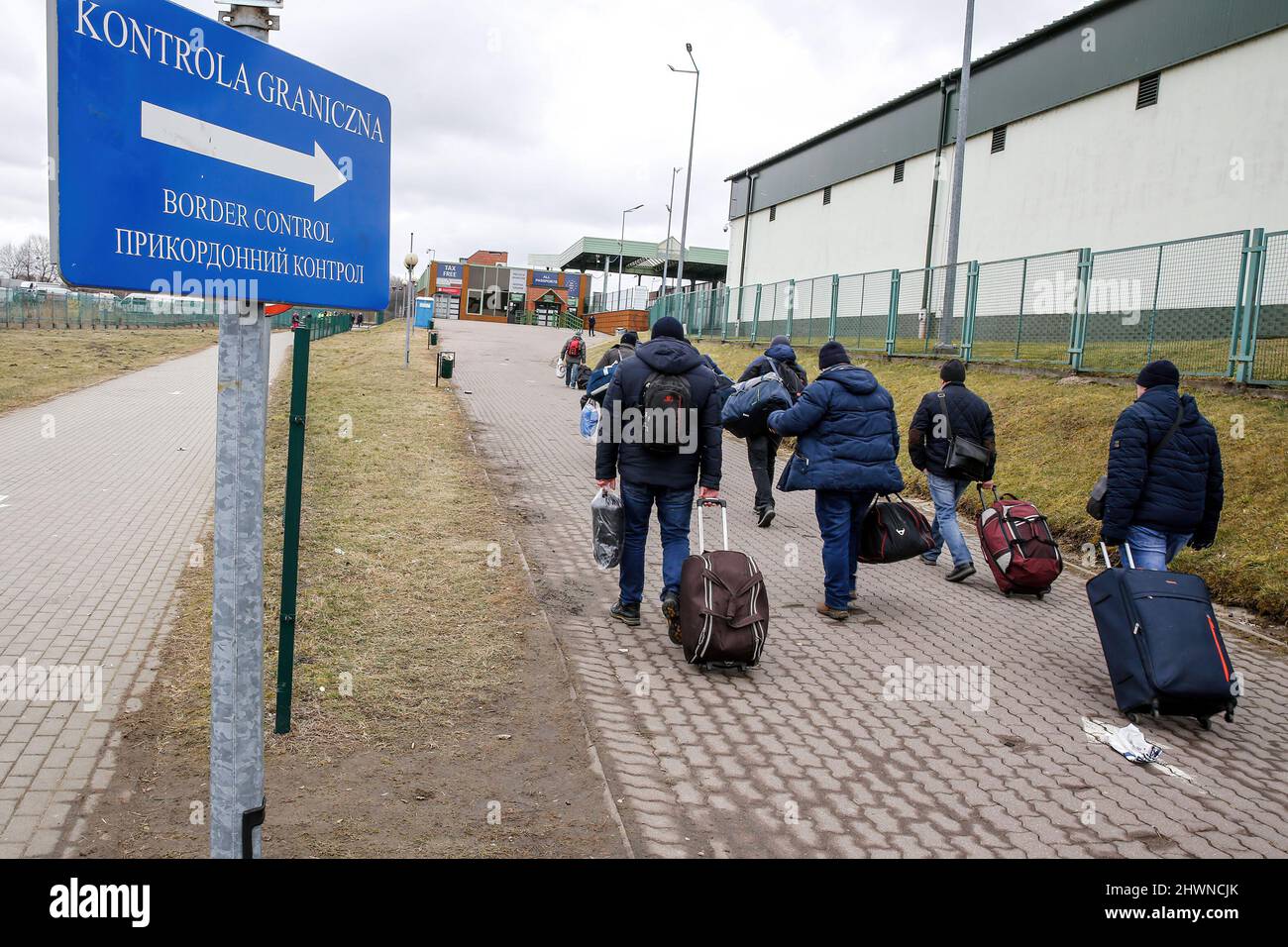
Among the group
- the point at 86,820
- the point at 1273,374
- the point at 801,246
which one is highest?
the point at 801,246

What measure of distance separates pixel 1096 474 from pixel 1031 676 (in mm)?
5347

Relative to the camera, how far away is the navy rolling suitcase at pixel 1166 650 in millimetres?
5180

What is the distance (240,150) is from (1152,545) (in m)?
5.85

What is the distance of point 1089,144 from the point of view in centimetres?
2398

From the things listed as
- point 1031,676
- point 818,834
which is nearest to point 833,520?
point 1031,676

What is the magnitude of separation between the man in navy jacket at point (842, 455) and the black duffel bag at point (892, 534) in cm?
7

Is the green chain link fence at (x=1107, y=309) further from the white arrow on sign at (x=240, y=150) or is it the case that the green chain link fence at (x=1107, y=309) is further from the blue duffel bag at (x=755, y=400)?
the white arrow on sign at (x=240, y=150)

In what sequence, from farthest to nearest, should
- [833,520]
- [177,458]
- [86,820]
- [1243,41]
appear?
[1243,41] < [177,458] < [833,520] < [86,820]

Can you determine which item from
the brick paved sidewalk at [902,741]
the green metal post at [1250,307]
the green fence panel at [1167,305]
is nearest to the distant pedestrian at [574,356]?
the green fence panel at [1167,305]

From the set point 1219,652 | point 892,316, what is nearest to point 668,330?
point 1219,652

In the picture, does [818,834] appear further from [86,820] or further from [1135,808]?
[86,820]
